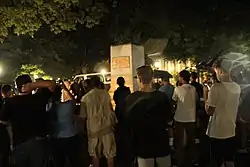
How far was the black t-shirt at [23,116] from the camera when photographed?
5.45 m

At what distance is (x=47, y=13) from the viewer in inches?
703

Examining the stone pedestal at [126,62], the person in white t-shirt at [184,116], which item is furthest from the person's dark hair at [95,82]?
the stone pedestal at [126,62]

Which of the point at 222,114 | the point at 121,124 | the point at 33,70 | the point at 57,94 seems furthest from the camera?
the point at 33,70

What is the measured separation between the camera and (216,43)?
2178cm

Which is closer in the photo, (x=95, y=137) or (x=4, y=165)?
(x=4, y=165)

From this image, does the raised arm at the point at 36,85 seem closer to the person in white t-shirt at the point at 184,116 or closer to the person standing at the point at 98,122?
the person standing at the point at 98,122

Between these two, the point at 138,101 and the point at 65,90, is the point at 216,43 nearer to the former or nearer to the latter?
the point at 65,90

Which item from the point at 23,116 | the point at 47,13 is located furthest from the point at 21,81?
the point at 47,13

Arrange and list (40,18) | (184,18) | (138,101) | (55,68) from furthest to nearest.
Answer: (55,68) < (184,18) < (40,18) < (138,101)

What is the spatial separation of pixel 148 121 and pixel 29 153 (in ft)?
5.17

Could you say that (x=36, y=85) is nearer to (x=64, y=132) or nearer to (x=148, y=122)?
(x=148, y=122)

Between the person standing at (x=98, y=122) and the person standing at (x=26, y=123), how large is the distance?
2.28 meters

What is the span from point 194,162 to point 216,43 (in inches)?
546

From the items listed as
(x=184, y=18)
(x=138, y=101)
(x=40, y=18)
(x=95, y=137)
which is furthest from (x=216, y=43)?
(x=138, y=101)
